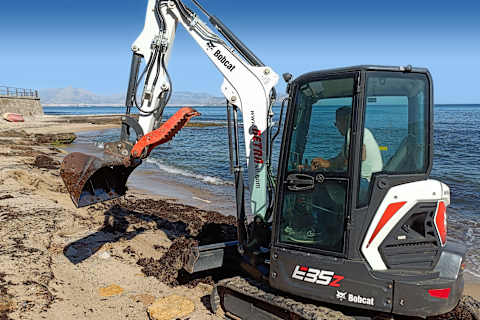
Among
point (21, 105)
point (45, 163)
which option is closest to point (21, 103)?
point (21, 105)

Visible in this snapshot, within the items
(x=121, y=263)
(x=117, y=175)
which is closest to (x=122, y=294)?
(x=121, y=263)

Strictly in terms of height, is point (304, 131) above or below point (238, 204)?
above

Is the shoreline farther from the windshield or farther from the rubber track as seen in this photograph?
the windshield

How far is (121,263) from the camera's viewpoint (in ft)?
20.3

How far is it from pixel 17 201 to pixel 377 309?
24.2 ft

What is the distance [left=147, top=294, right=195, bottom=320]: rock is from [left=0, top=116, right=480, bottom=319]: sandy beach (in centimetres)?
1

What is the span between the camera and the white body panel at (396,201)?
365 centimetres

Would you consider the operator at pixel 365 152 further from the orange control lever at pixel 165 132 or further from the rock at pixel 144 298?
the rock at pixel 144 298

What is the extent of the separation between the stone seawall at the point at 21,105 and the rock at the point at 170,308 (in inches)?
1796

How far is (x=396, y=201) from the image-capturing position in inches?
144

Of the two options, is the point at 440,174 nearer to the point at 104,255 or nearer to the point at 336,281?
the point at 104,255

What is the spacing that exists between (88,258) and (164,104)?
265 centimetres

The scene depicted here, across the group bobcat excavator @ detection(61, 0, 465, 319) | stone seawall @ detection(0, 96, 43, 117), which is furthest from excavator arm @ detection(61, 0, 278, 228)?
stone seawall @ detection(0, 96, 43, 117)

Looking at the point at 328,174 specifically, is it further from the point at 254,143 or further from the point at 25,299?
the point at 25,299
